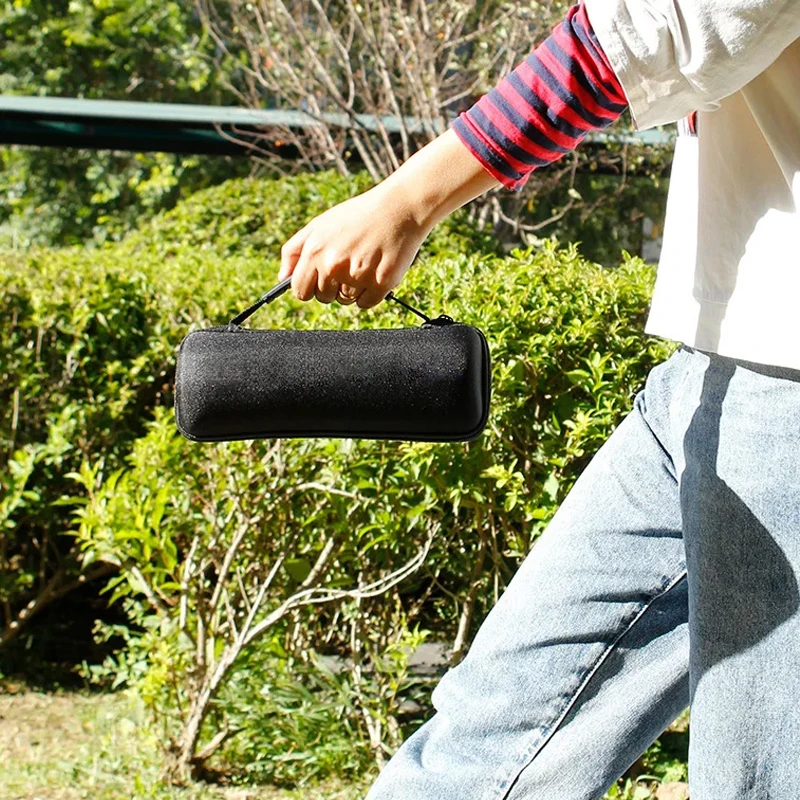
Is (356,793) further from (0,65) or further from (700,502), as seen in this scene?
(0,65)

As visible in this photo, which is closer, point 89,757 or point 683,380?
point 683,380

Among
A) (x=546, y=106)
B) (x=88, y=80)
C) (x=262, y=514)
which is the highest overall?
(x=88, y=80)

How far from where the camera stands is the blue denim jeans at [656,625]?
1.57 m

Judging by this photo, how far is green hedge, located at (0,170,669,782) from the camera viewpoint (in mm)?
2975

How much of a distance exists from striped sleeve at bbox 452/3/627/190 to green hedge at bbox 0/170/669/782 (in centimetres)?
134

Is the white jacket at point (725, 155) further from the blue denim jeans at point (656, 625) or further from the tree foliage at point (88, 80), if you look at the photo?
the tree foliage at point (88, 80)

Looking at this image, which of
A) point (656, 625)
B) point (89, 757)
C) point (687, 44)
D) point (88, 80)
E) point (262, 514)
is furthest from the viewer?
point (88, 80)

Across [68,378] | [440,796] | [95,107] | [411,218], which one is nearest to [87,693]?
[68,378]

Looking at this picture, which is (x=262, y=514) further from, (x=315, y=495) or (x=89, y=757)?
(x=89, y=757)

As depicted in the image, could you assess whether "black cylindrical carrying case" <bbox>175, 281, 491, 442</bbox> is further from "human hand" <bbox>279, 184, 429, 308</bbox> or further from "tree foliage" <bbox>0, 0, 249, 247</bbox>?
"tree foliage" <bbox>0, 0, 249, 247</bbox>

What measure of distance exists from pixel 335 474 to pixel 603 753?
132cm

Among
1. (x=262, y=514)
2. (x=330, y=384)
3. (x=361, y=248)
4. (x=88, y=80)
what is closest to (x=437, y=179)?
(x=361, y=248)

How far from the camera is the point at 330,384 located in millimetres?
1781

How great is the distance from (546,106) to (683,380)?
1.52 feet
